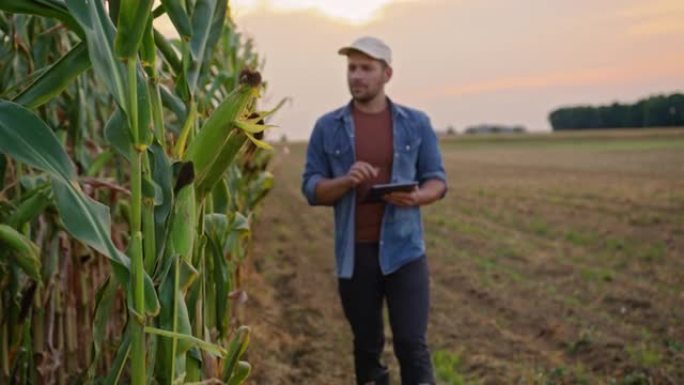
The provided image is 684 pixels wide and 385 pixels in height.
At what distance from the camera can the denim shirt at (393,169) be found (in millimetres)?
4164

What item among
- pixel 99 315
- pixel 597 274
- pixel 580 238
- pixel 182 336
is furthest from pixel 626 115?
pixel 182 336

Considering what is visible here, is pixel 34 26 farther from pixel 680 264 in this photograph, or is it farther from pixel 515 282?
pixel 680 264

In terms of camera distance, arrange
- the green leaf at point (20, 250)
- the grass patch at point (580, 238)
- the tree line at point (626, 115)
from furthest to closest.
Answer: the tree line at point (626, 115) < the grass patch at point (580, 238) < the green leaf at point (20, 250)

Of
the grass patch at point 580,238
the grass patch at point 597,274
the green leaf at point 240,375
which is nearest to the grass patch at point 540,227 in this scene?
the grass patch at point 580,238

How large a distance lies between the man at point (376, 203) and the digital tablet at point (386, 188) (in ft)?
0.14

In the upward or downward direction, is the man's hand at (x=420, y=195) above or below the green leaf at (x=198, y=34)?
below

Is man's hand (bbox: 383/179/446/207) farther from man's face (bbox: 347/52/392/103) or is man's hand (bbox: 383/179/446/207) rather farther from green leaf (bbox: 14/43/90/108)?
green leaf (bbox: 14/43/90/108)

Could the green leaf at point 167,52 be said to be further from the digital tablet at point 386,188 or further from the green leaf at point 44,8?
the digital tablet at point 386,188

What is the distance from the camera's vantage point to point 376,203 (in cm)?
426

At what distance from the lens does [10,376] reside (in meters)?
3.09

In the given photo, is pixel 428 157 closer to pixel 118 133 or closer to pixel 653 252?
pixel 118 133

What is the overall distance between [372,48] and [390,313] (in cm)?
125

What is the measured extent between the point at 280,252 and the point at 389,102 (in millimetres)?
6514

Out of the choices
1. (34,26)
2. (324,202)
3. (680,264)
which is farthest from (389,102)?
(680,264)
